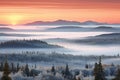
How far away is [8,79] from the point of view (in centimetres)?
7394

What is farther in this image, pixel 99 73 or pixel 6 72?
pixel 99 73

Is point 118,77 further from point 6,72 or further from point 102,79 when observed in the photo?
point 6,72

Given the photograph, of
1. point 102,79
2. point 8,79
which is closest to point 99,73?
point 102,79

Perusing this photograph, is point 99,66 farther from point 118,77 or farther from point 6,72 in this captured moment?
point 6,72

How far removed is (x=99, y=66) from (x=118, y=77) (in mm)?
4727

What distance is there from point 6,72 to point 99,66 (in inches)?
786

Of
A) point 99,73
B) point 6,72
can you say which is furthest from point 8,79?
point 99,73

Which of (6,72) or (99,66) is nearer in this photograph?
A: (6,72)

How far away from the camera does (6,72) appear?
7412 cm

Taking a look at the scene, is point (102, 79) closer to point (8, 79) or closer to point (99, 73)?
point (99, 73)

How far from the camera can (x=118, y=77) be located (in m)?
86.1

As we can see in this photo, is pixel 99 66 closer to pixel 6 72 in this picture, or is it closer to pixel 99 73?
pixel 99 73

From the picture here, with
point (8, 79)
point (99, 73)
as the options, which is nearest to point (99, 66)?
point (99, 73)

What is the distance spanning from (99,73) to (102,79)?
1310mm
